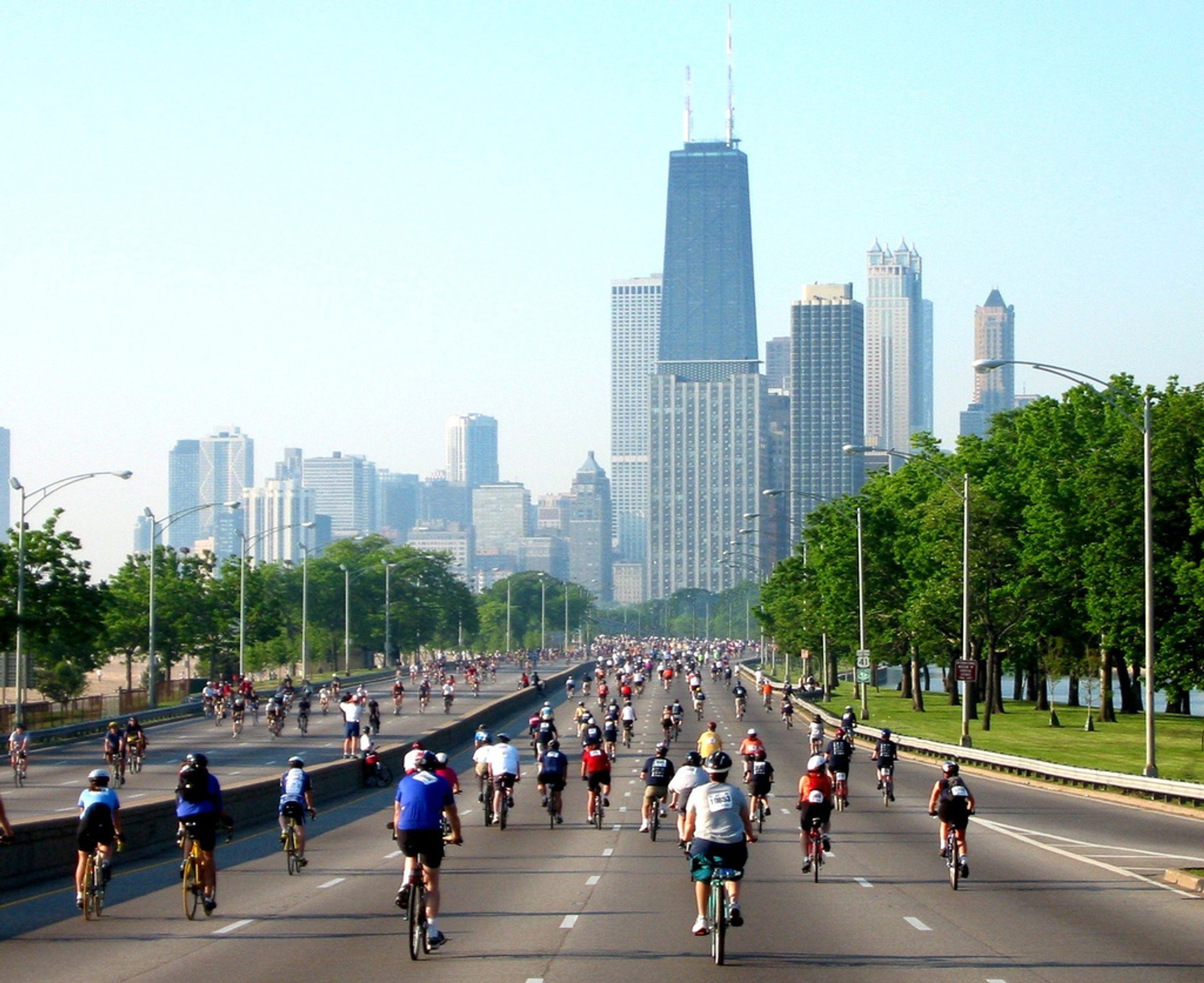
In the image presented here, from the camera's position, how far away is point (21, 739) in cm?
4534

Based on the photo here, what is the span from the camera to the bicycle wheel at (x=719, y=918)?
15453 mm

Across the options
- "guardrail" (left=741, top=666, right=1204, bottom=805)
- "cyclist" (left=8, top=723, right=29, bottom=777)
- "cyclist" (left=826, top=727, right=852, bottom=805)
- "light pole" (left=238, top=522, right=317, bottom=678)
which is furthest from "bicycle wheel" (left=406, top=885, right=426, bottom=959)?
"light pole" (left=238, top=522, right=317, bottom=678)

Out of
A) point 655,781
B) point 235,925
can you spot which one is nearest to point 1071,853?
point 655,781

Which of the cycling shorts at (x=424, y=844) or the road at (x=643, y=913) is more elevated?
the cycling shorts at (x=424, y=844)

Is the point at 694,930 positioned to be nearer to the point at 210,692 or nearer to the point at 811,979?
the point at 811,979

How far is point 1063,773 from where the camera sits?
4316cm

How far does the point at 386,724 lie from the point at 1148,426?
141 feet

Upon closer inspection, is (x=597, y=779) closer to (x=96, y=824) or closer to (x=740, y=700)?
(x=96, y=824)

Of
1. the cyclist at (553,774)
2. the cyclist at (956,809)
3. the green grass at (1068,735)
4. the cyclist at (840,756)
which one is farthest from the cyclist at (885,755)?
the cyclist at (956,809)

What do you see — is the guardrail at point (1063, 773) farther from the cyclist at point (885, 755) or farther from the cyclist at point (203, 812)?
the cyclist at point (203, 812)

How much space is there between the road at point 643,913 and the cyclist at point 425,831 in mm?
490

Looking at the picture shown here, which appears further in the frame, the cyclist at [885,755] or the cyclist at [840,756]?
the cyclist at [885,755]

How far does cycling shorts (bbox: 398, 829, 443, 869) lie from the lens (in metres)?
16.4

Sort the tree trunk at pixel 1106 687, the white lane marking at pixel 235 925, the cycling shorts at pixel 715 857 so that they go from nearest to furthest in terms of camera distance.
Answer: the cycling shorts at pixel 715 857, the white lane marking at pixel 235 925, the tree trunk at pixel 1106 687
